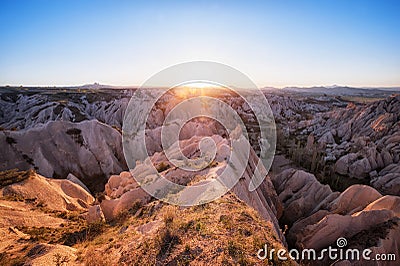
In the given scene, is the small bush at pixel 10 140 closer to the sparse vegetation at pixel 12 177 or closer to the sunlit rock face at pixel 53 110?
the sparse vegetation at pixel 12 177

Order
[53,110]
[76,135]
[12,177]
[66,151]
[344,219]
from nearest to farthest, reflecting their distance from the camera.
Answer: [344,219] → [12,177] → [66,151] → [76,135] → [53,110]

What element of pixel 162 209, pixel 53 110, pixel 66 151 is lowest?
pixel 66 151

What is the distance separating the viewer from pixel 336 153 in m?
30.5

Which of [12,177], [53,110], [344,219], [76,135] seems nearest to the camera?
[344,219]

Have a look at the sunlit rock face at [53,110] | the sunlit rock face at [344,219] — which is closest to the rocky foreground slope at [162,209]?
the sunlit rock face at [344,219]

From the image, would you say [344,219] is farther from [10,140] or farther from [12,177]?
[10,140]

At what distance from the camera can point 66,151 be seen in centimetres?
1953

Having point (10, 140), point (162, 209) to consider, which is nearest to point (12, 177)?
point (10, 140)

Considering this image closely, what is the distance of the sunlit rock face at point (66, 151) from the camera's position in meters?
17.4

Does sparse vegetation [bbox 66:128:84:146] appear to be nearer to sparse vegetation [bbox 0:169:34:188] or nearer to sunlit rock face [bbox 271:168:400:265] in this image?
sparse vegetation [bbox 0:169:34:188]

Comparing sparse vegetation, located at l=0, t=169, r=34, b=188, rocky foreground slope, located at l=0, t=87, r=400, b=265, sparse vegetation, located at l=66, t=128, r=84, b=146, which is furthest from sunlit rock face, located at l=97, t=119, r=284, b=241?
sparse vegetation, located at l=66, t=128, r=84, b=146

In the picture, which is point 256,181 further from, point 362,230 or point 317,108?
point 317,108

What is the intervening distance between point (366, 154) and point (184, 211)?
90.4ft

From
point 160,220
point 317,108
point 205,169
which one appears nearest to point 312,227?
point 205,169
